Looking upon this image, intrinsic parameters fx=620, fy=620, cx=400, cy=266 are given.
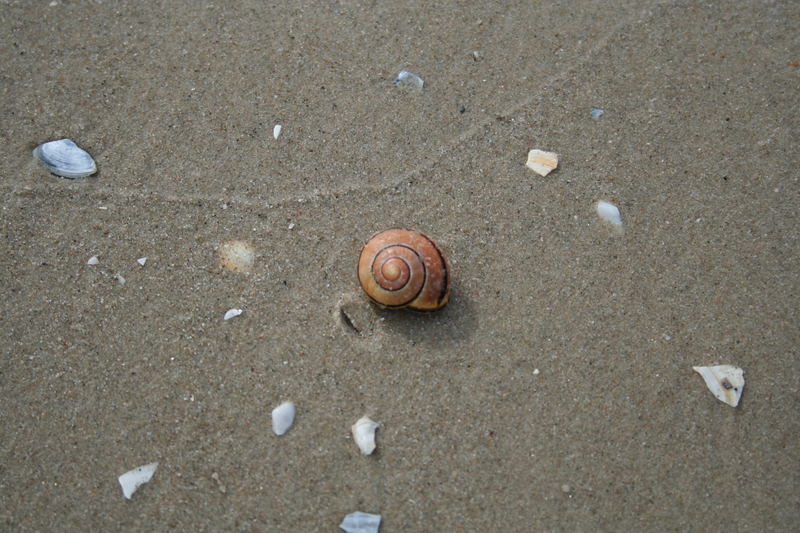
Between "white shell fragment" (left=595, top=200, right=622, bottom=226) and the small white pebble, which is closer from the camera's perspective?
the small white pebble

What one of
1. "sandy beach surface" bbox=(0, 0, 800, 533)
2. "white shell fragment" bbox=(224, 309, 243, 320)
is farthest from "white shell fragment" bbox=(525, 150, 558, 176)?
"white shell fragment" bbox=(224, 309, 243, 320)

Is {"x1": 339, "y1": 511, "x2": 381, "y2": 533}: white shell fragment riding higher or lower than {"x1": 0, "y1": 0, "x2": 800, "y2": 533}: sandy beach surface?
lower

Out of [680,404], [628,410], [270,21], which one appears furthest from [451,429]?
[270,21]

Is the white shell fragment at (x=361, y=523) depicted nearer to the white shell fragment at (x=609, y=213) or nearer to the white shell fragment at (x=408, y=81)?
the white shell fragment at (x=609, y=213)

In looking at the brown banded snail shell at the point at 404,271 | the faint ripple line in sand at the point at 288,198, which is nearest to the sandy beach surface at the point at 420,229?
the faint ripple line in sand at the point at 288,198

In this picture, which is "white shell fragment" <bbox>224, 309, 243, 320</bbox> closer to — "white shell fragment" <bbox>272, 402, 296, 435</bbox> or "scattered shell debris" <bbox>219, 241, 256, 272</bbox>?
"scattered shell debris" <bbox>219, 241, 256, 272</bbox>

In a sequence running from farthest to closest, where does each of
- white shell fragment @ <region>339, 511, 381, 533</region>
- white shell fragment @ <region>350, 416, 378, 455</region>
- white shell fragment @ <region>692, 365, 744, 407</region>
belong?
white shell fragment @ <region>692, 365, 744, 407</region> → white shell fragment @ <region>350, 416, 378, 455</region> → white shell fragment @ <region>339, 511, 381, 533</region>
